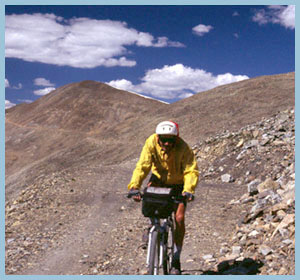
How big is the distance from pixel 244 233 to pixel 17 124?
7730 centimetres

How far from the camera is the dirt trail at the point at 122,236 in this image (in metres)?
8.54

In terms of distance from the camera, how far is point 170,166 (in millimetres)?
6086

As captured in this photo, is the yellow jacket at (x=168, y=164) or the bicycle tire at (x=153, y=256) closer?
the bicycle tire at (x=153, y=256)

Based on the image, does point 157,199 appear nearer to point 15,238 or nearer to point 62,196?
point 15,238

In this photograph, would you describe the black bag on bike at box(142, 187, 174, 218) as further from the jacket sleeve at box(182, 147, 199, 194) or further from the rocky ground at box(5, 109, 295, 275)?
the rocky ground at box(5, 109, 295, 275)

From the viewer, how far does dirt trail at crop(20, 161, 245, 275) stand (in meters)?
8.54

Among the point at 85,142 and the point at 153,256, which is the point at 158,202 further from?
the point at 85,142

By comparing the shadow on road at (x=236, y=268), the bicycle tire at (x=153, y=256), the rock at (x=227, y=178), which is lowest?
the shadow on road at (x=236, y=268)

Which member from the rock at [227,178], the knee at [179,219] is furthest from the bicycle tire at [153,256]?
the rock at [227,178]

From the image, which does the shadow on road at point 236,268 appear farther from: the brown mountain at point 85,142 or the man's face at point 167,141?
the brown mountain at point 85,142

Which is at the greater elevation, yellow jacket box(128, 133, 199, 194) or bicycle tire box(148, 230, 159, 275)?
yellow jacket box(128, 133, 199, 194)

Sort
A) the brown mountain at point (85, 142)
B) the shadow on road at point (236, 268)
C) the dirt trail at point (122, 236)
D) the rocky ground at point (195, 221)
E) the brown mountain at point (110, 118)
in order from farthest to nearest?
the brown mountain at point (110, 118)
the brown mountain at point (85, 142)
the dirt trail at point (122, 236)
the rocky ground at point (195, 221)
the shadow on road at point (236, 268)

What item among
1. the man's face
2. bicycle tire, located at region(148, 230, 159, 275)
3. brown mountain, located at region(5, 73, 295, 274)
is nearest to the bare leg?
bicycle tire, located at region(148, 230, 159, 275)

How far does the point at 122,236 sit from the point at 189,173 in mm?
5055
